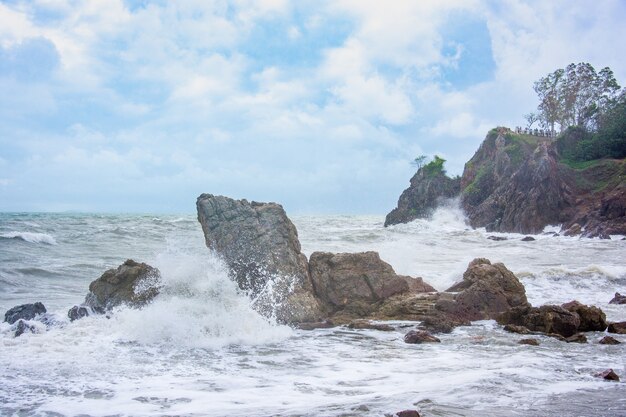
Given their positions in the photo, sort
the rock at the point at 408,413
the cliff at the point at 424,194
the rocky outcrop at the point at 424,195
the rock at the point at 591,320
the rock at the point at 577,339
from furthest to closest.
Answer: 1. the cliff at the point at 424,194
2. the rocky outcrop at the point at 424,195
3. the rock at the point at 591,320
4. the rock at the point at 577,339
5. the rock at the point at 408,413

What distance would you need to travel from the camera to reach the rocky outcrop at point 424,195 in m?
69.2

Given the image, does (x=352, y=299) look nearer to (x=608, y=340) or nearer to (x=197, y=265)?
(x=197, y=265)

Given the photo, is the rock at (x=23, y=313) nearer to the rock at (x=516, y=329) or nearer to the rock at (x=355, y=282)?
the rock at (x=355, y=282)

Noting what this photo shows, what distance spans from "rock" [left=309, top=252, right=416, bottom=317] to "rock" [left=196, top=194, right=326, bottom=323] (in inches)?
16.2

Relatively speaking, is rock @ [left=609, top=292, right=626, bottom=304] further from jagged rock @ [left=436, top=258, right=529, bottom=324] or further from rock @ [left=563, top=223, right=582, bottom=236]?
rock @ [left=563, top=223, right=582, bottom=236]

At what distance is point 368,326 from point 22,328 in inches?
290

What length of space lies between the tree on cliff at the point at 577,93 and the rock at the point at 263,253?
2275 inches

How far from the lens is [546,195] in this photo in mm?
46344

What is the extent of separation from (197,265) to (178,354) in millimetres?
4173

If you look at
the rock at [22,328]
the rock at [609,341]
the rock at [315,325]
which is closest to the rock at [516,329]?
the rock at [609,341]

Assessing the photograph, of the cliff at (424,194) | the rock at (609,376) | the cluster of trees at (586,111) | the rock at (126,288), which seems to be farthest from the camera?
the cliff at (424,194)

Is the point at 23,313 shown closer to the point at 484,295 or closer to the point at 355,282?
the point at 355,282

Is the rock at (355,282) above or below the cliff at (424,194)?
below

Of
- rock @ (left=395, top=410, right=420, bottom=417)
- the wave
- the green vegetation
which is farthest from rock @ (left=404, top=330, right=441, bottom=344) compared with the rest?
the green vegetation
